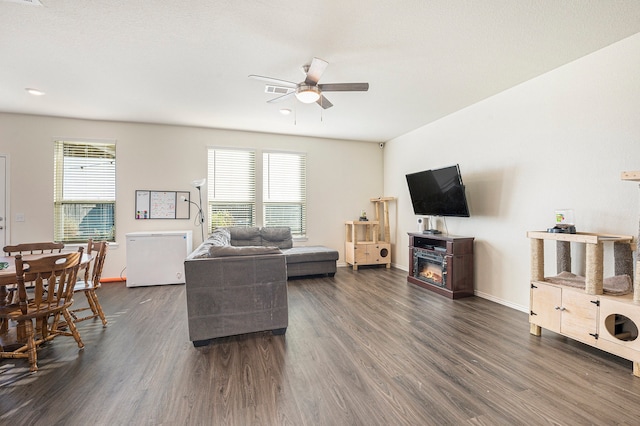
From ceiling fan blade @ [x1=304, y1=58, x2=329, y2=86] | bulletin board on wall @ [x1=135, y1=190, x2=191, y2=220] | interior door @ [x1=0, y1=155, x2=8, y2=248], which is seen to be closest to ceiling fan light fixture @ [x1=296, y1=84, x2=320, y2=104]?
ceiling fan blade @ [x1=304, y1=58, x2=329, y2=86]

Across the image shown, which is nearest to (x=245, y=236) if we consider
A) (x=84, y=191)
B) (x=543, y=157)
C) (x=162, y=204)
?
(x=162, y=204)

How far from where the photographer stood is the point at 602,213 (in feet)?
8.57

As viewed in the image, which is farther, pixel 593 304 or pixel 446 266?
pixel 446 266

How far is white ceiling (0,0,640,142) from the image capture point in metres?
2.10

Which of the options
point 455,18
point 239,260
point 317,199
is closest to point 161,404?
point 239,260

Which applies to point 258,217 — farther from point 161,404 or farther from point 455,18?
point 455,18

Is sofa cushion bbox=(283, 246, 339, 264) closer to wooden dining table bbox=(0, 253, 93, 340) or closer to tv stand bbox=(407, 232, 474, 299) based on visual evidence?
tv stand bbox=(407, 232, 474, 299)

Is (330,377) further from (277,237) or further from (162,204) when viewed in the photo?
(162,204)

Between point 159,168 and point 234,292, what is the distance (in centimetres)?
361

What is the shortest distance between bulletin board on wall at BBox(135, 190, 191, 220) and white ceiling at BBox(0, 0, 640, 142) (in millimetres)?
1570

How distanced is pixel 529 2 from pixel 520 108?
5.35ft

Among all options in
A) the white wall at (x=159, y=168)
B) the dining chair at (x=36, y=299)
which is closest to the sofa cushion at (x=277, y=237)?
the white wall at (x=159, y=168)

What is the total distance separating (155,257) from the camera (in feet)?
14.6

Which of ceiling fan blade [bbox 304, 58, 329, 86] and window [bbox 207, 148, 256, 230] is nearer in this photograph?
ceiling fan blade [bbox 304, 58, 329, 86]
